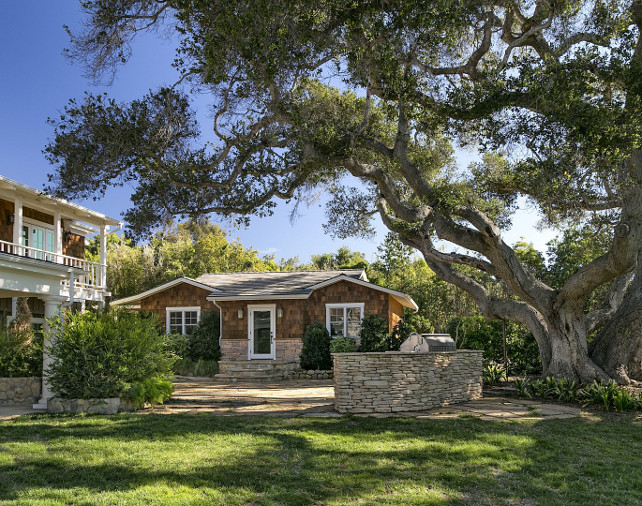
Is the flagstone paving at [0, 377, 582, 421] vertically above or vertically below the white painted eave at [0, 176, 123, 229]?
below

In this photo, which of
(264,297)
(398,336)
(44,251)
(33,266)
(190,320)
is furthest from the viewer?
(190,320)

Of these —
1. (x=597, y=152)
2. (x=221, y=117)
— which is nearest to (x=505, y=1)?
(x=597, y=152)

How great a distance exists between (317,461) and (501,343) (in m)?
12.4

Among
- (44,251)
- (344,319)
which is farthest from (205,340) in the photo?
(44,251)

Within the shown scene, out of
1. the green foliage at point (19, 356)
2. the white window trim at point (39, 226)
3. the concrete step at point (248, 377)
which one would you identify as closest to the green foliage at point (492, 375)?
the concrete step at point (248, 377)

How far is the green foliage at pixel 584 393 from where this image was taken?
10594mm

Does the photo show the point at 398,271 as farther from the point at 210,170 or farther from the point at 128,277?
the point at 210,170

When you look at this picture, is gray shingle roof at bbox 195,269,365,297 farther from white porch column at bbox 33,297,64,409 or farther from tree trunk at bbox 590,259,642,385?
→ tree trunk at bbox 590,259,642,385

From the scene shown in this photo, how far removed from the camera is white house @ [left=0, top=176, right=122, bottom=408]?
12.3 meters

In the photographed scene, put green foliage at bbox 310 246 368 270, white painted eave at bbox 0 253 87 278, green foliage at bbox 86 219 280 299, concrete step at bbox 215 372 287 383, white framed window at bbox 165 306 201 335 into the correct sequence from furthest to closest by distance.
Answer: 1. green foliage at bbox 310 246 368 270
2. green foliage at bbox 86 219 280 299
3. white framed window at bbox 165 306 201 335
4. concrete step at bbox 215 372 287 383
5. white painted eave at bbox 0 253 87 278

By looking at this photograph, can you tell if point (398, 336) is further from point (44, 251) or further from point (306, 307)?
point (44, 251)

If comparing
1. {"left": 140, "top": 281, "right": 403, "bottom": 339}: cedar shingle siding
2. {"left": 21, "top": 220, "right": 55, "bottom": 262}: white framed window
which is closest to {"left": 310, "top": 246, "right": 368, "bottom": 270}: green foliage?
{"left": 140, "top": 281, "right": 403, "bottom": 339}: cedar shingle siding

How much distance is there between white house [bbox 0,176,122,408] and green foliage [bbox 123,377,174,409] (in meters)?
2.18

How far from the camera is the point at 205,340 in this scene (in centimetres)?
2039
